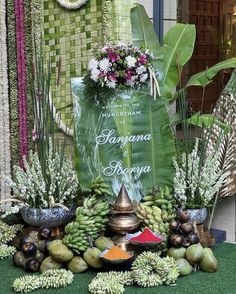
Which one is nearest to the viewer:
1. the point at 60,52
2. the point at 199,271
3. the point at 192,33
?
the point at 199,271

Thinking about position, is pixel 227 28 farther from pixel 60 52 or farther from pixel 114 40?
pixel 60 52

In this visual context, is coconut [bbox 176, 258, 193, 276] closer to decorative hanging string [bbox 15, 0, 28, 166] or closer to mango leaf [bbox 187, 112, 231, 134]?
mango leaf [bbox 187, 112, 231, 134]

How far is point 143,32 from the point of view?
3748 millimetres

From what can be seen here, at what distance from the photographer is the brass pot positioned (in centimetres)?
314

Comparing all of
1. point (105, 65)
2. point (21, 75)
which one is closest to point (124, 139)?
point (105, 65)

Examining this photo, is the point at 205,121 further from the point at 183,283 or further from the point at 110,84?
the point at 183,283

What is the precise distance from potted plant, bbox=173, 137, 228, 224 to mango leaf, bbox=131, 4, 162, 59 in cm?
76

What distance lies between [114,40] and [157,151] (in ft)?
2.67

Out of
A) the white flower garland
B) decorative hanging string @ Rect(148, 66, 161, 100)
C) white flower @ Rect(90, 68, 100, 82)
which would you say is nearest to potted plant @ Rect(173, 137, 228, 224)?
decorative hanging string @ Rect(148, 66, 161, 100)

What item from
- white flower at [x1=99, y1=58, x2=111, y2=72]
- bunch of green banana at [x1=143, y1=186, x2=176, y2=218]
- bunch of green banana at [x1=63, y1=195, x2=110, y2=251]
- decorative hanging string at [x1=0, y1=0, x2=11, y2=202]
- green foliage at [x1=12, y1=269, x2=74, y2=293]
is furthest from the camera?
decorative hanging string at [x1=0, y1=0, x2=11, y2=202]

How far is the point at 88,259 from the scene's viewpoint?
3123 mm

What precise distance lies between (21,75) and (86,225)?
4.86ft

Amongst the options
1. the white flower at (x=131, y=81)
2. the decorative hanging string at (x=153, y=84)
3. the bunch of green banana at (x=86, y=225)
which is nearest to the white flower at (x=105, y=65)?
the white flower at (x=131, y=81)

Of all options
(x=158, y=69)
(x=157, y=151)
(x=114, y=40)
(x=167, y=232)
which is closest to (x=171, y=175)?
(x=157, y=151)
